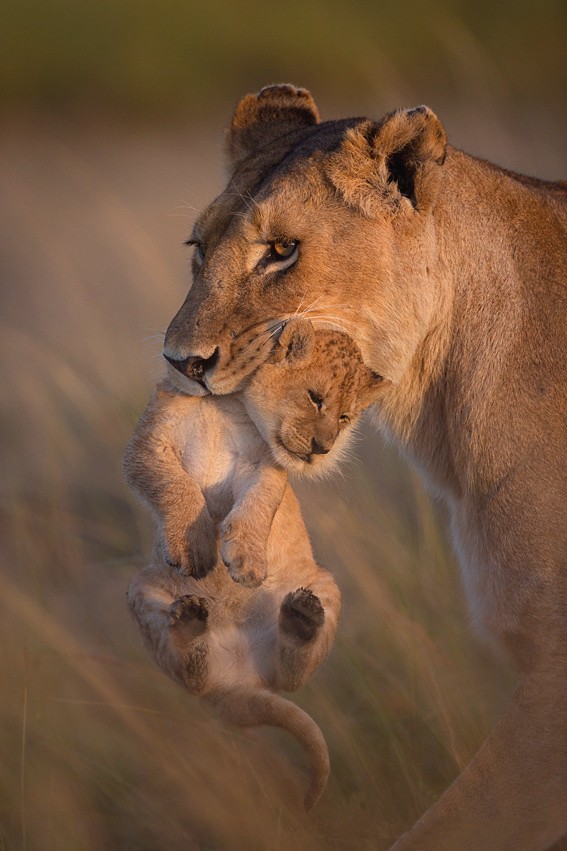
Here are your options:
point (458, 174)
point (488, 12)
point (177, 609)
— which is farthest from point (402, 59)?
point (177, 609)

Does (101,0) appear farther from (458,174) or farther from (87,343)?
(458,174)

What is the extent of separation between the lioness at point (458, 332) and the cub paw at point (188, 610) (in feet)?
1.71

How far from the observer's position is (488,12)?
10.1 metres

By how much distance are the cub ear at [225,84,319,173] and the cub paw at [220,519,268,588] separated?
4.29 ft

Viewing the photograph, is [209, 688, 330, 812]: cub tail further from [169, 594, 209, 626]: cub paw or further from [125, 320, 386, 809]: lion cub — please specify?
[169, 594, 209, 626]: cub paw

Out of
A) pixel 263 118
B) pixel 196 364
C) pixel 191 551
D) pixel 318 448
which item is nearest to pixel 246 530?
pixel 191 551

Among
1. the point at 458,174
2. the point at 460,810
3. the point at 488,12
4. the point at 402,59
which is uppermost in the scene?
the point at 488,12

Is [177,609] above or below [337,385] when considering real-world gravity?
below

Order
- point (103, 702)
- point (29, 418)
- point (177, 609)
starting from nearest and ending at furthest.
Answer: point (177, 609) < point (103, 702) < point (29, 418)

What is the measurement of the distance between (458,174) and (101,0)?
805cm

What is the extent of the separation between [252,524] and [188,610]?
255mm

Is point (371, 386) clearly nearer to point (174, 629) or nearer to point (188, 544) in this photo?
point (188, 544)

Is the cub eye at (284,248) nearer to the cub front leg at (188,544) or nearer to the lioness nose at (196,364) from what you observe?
the lioness nose at (196,364)

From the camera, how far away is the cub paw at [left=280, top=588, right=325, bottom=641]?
312cm
